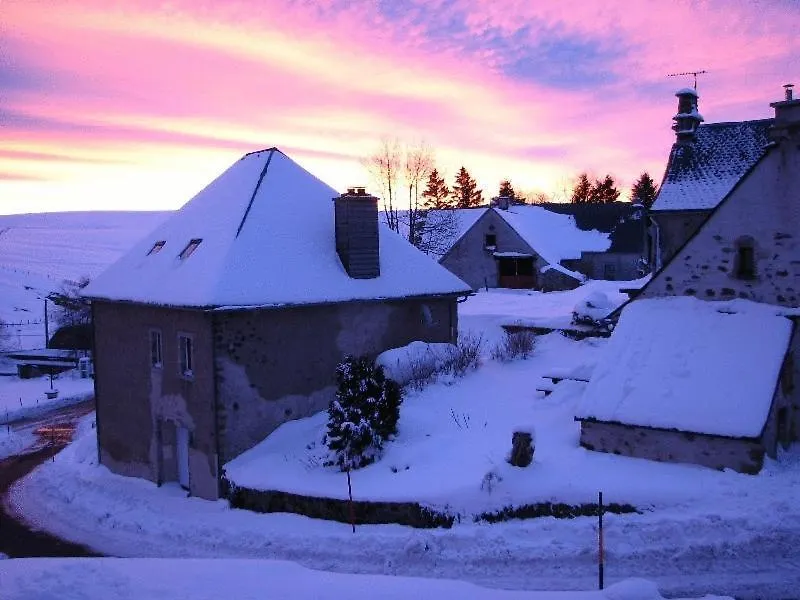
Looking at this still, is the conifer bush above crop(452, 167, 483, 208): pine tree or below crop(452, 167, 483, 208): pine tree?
below

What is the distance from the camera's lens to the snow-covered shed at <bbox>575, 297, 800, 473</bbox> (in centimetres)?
1258

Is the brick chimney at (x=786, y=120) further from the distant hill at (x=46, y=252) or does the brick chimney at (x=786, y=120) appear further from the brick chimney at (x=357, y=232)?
the distant hill at (x=46, y=252)

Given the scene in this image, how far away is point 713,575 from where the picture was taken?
9.84 meters

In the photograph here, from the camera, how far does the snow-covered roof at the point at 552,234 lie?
44.4 m

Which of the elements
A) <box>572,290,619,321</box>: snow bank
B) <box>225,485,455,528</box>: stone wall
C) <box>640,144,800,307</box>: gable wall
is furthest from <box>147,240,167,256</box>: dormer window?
<box>572,290,619,321</box>: snow bank

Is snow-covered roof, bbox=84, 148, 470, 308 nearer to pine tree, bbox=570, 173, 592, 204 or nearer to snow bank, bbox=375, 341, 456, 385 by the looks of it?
snow bank, bbox=375, 341, 456, 385

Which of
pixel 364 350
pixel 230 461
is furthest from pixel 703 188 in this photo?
pixel 230 461

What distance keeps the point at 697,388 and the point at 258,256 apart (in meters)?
10.8

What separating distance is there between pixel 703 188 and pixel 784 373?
389 inches


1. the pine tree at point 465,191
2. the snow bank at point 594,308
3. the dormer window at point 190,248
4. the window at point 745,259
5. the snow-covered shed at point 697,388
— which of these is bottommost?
the snow-covered shed at point 697,388

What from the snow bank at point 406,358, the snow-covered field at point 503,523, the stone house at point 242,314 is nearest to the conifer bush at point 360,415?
the snow-covered field at point 503,523

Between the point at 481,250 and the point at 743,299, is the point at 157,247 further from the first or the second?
the point at 481,250

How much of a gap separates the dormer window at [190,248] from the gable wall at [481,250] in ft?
95.7

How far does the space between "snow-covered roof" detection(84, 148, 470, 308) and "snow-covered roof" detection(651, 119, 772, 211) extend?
8.45 m
